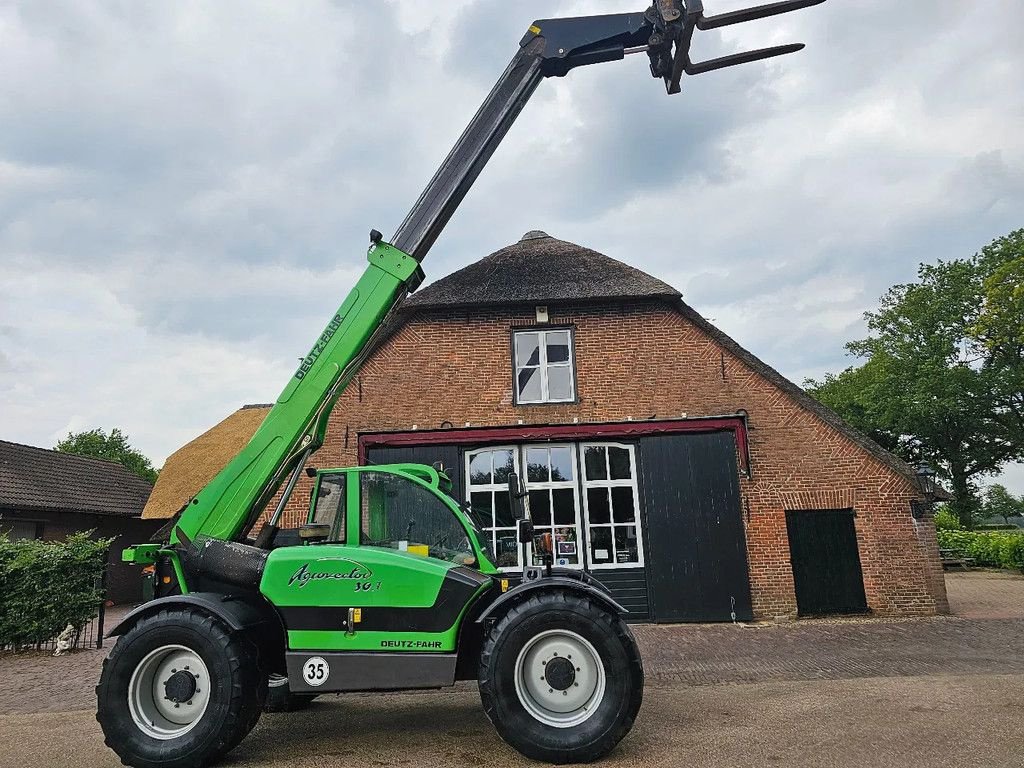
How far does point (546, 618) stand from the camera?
183 inches

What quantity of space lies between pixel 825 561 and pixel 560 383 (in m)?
5.57

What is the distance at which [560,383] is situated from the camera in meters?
12.6

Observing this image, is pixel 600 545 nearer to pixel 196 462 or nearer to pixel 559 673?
pixel 559 673

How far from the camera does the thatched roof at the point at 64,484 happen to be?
652 inches

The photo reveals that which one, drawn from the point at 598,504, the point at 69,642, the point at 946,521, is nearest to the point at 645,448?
the point at 598,504

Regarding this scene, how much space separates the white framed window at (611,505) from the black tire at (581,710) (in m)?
7.28

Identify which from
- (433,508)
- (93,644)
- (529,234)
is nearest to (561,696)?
(433,508)

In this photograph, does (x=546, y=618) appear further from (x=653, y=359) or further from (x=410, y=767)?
(x=653, y=359)

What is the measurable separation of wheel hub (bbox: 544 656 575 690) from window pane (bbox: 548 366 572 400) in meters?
7.96

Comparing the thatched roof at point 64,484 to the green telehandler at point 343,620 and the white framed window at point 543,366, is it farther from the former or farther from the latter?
the green telehandler at point 343,620

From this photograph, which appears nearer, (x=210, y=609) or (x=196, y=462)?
(x=210, y=609)

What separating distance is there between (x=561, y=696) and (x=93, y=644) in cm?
959

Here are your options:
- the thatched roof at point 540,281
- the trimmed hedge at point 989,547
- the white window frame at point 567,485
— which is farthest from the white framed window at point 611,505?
the trimmed hedge at point 989,547

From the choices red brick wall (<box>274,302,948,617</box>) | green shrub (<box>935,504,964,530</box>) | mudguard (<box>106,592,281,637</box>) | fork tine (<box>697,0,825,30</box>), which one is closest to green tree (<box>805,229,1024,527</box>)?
green shrub (<box>935,504,964,530</box>)
